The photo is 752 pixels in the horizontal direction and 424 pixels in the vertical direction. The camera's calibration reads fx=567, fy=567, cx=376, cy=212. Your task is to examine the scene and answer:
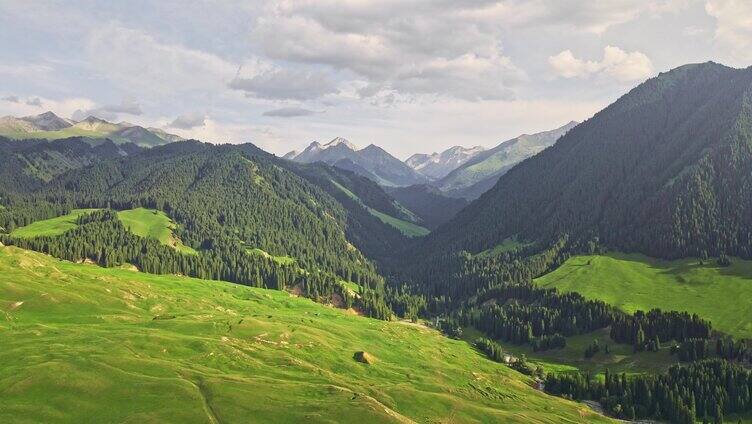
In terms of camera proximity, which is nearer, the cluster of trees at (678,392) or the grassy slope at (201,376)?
the grassy slope at (201,376)

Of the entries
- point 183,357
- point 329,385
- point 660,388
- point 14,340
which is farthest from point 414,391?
point 14,340

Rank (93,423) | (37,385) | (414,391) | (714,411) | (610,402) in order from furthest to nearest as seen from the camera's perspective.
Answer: (610,402), (714,411), (414,391), (37,385), (93,423)

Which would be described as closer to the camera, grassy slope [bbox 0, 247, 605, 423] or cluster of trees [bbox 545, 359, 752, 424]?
grassy slope [bbox 0, 247, 605, 423]

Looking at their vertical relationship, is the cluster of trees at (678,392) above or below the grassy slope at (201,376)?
below

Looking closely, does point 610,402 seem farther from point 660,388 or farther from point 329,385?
point 329,385

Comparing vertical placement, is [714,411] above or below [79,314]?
below

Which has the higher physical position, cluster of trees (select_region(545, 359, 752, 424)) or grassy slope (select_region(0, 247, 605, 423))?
grassy slope (select_region(0, 247, 605, 423))

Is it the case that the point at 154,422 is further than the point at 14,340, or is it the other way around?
the point at 14,340
